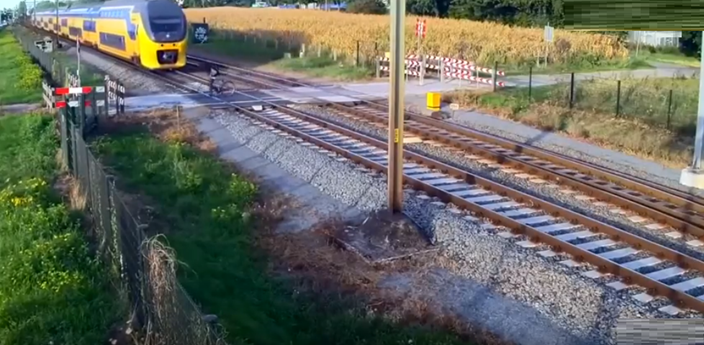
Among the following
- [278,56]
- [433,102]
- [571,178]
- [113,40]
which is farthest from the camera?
[278,56]

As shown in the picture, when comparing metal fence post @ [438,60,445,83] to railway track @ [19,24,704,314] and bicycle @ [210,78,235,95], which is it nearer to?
bicycle @ [210,78,235,95]

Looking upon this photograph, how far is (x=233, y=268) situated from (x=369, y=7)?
206 feet

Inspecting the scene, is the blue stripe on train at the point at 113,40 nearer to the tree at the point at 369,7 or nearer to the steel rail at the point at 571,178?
the steel rail at the point at 571,178

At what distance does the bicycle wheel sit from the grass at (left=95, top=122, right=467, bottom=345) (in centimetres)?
1055

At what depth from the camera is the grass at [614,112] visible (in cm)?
1689

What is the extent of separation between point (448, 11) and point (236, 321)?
59.9 meters

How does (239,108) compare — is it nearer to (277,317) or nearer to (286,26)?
(277,317)

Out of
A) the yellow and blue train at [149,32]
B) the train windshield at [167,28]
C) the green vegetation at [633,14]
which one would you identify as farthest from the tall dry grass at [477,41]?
the green vegetation at [633,14]

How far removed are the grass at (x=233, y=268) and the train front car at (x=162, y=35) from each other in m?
13.1

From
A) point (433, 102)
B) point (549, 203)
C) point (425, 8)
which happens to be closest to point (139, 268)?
point (549, 203)

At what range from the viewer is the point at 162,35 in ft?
91.6

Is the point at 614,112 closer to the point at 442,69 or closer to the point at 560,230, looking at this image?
the point at 442,69

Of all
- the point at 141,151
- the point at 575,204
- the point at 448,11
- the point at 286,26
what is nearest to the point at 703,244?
the point at 575,204

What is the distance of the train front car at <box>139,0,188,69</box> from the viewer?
91.0 ft
